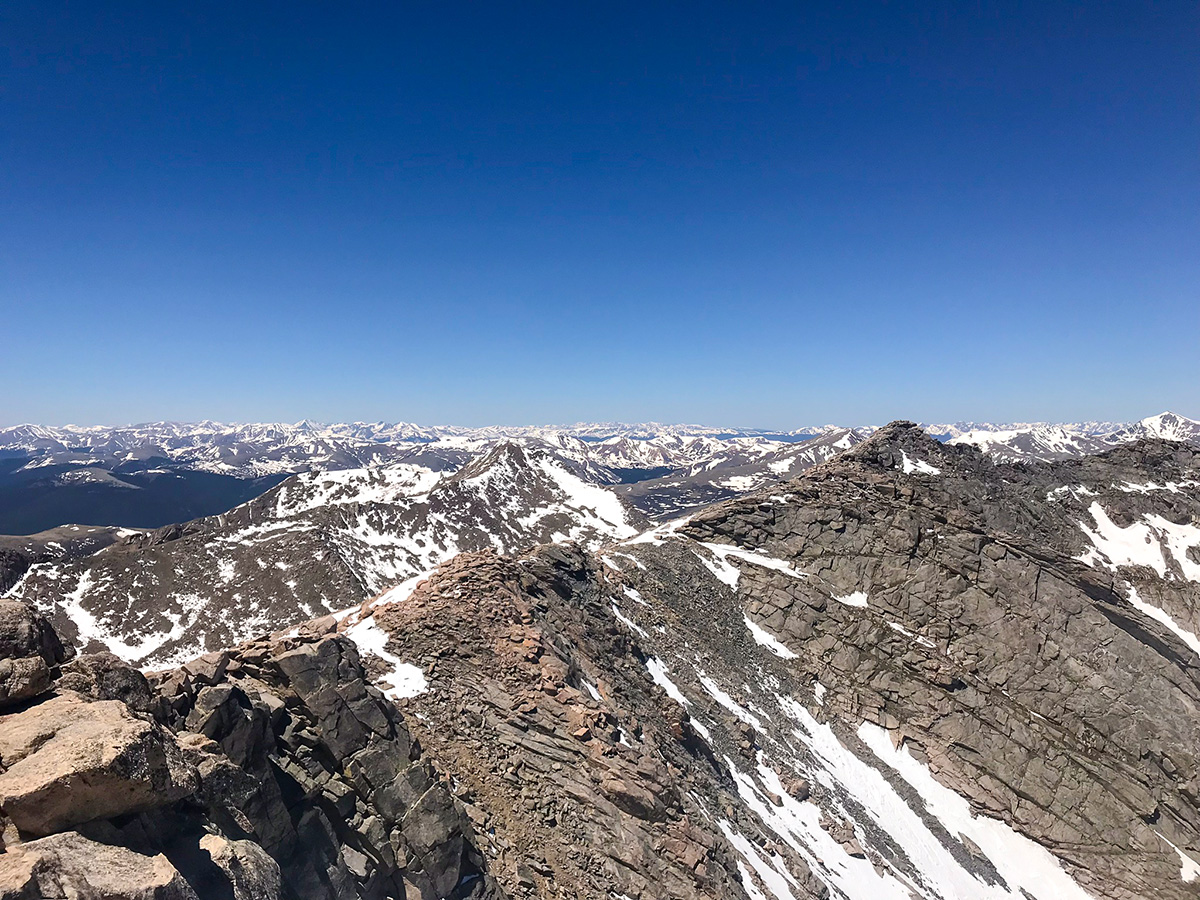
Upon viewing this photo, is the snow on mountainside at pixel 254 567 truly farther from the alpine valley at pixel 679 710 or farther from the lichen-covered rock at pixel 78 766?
the lichen-covered rock at pixel 78 766

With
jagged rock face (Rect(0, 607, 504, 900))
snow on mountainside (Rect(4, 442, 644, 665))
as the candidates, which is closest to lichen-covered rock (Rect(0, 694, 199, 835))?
jagged rock face (Rect(0, 607, 504, 900))

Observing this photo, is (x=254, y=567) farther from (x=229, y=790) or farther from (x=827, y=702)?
(x=229, y=790)

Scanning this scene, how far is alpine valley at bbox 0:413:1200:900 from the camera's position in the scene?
11664 mm

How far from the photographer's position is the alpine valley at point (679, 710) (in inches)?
459

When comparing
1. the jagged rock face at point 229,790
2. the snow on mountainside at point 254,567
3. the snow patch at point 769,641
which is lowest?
the snow on mountainside at point 254,567

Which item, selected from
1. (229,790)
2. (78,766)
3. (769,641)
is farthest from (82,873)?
(769,641)

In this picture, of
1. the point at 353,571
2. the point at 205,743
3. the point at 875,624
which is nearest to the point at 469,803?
the point at 205,743

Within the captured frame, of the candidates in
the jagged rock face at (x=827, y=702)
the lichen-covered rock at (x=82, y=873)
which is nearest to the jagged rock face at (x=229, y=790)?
the lichen-covered rock at (x=82, y=873)

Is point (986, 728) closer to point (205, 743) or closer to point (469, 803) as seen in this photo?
point (469, 803)

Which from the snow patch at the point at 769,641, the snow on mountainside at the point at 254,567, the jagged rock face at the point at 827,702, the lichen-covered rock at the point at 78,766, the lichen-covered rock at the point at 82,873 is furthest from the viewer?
the snow on mountainside at the point at 254,567

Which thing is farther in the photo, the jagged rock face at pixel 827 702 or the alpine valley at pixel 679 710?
the jagged rock face at pixel 827 702

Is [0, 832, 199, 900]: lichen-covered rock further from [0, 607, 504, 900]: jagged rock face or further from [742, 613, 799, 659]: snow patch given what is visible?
[742, 613, 799, 659]: snow patch

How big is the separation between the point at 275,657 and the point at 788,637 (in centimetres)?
5649

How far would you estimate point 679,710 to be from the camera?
126 ft
